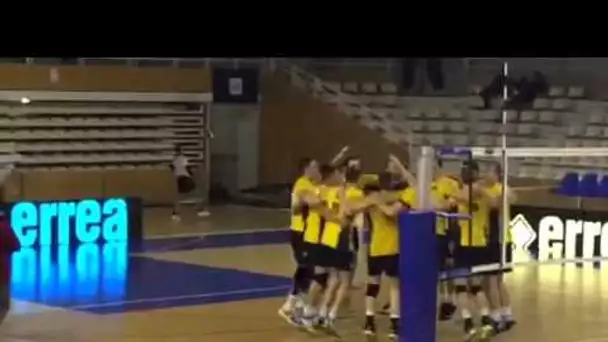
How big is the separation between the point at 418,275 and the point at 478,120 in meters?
15.7

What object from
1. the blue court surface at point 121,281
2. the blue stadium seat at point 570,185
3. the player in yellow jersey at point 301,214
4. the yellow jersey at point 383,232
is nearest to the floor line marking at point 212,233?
the blue court surface at point 121,281

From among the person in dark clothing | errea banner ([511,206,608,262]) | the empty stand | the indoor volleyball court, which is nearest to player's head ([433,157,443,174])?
the indoor volleyball court

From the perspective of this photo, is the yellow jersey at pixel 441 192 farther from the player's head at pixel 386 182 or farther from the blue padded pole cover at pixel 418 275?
the blue padded pole cover at pixel 418 275

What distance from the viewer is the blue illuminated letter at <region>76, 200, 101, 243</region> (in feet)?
64.3

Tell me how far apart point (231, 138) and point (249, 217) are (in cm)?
348

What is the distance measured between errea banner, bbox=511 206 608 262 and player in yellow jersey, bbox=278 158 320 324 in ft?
19.0

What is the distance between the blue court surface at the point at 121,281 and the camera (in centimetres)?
1392

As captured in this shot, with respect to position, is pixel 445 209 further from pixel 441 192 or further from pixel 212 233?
pixel 212 233

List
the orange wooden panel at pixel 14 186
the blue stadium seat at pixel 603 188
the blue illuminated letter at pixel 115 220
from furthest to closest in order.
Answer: the orange wooden panel at pixel 14 186 → the blue illuminated letter at pixel 115 220 → the blue stadium seat at pixel 603 188

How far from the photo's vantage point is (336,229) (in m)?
11.2

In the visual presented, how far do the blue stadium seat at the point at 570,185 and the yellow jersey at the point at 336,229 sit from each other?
26.4 ft

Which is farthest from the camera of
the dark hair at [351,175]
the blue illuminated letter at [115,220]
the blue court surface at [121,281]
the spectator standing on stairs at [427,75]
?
the spectator standing on stairs at [427,75]
